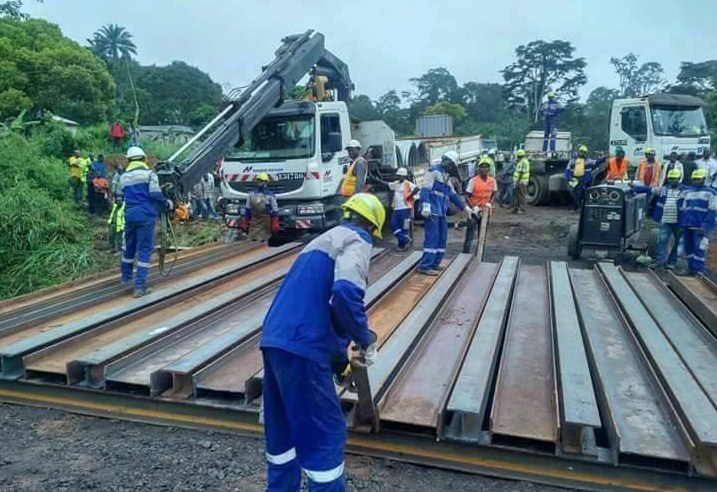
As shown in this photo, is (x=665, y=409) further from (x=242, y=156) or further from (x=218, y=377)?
(x=242, y=156)

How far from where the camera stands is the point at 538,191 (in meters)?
17.0

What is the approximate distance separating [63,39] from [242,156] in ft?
65.9

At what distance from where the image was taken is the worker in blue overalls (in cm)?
718

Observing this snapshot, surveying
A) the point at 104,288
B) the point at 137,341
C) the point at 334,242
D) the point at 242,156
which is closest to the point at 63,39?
the point at 242,156

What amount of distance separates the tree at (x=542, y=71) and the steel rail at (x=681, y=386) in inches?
2258

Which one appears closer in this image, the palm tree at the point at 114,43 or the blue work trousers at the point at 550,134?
the blue work trousers at the point at 550,134

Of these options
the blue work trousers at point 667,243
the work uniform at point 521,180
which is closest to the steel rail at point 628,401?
the blue work trousers at point 667,243

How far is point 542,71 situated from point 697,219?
56.7m

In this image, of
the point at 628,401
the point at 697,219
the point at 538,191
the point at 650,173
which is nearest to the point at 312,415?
the point at 628,401

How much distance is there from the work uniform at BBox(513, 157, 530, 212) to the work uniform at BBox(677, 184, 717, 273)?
708 cm

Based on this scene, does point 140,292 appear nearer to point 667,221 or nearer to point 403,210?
point 403,210

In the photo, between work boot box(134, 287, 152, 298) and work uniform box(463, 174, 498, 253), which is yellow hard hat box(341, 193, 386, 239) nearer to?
work boot box(134, 287, 152, 298)

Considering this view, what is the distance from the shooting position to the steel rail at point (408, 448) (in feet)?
10.0

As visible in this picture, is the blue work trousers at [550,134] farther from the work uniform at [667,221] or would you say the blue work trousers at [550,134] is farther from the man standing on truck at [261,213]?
the man standing on truck at [261,213]
